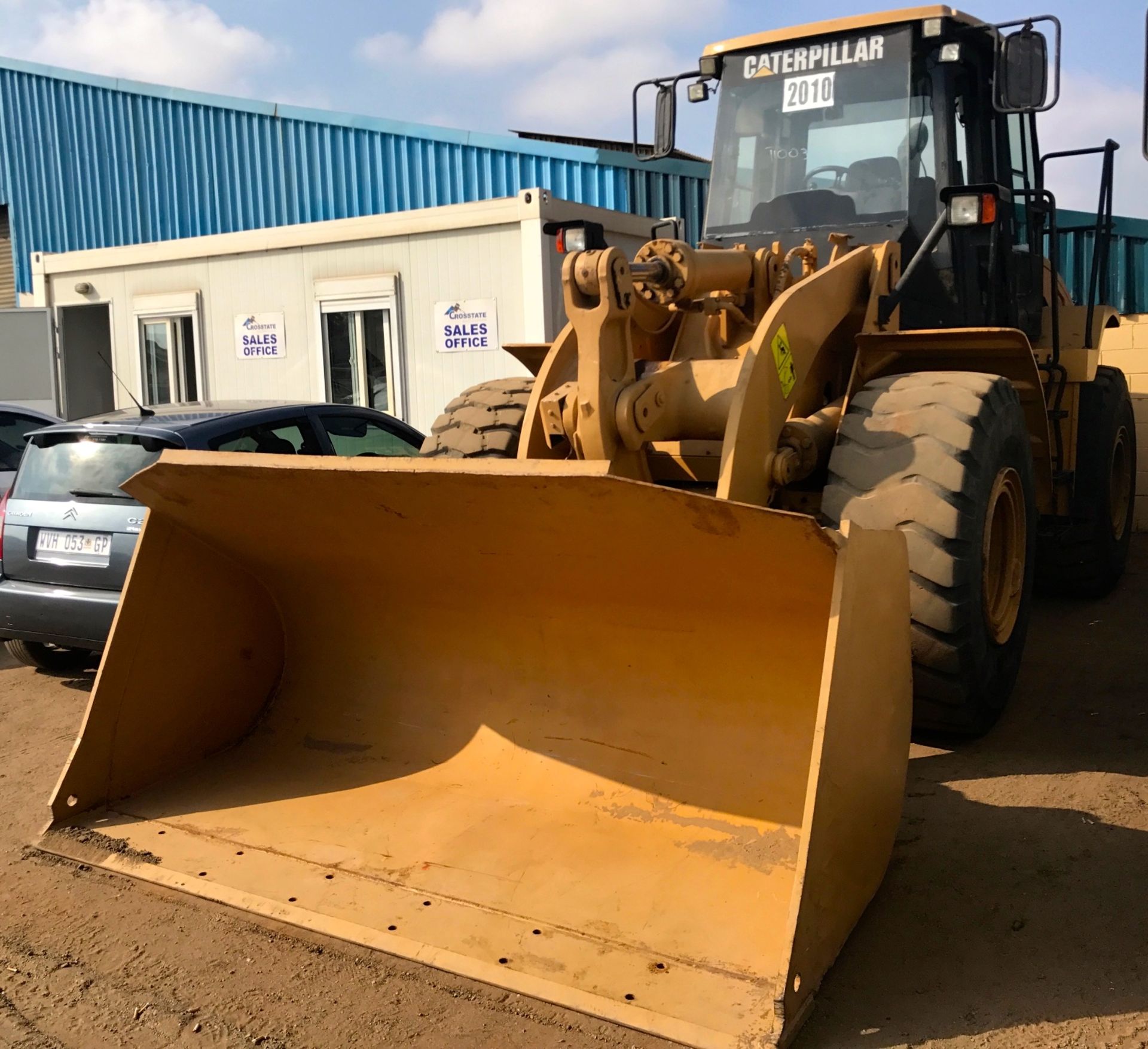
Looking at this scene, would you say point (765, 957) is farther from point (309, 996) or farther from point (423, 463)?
point (423, 463)

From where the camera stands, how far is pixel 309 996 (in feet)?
9.85

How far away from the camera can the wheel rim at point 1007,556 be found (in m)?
4.85

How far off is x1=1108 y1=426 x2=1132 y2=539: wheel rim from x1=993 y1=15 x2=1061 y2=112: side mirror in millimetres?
2994

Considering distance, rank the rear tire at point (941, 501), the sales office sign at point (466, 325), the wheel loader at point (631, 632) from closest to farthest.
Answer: the wheel loader at point (631, 632) < the rear tire at point (941, 501) < the sales office sign at point (466, 325)

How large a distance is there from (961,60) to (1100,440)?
8.29ft

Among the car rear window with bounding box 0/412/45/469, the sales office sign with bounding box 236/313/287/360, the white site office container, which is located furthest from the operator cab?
the sales office sign with bounding box 236/313/287/360

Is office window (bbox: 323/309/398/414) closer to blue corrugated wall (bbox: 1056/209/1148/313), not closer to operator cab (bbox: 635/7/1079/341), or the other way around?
operator cab (bbox: 635/7/1079/341)

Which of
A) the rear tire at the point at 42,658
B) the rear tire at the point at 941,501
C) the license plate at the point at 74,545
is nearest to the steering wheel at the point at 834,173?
the rear tire at the point at 941,501

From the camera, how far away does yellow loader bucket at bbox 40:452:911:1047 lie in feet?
9.90

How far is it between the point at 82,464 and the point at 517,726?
10.2 feet

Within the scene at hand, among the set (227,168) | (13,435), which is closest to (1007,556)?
(13,435)

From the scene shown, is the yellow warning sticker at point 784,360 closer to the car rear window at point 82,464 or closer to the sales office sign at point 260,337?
the car rear window at point 82,464

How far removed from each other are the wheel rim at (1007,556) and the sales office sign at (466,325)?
6.10 metres

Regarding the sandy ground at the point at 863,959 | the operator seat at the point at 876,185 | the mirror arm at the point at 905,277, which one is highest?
the operator seat at the point at 876,185
